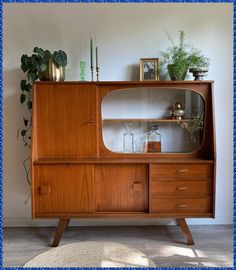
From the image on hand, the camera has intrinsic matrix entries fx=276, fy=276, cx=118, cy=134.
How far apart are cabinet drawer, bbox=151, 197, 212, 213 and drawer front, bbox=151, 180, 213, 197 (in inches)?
1.8

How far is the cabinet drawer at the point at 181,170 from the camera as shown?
206cm

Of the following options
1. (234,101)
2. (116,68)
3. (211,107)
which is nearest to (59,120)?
(116,68)

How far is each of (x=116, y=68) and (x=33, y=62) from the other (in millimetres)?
709

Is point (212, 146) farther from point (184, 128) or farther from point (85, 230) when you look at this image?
point (85, 230)

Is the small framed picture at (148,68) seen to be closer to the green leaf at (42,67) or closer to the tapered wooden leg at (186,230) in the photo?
the green leaf at (42,67)

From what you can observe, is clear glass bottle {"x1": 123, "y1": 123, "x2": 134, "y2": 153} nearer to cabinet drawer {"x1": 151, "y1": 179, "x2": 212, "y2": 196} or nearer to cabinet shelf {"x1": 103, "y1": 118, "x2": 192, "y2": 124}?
cabinet shelf {"x1": 103, "y1": 118, "x2": 192, "y2": 124}

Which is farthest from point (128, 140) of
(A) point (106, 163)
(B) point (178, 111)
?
(B) point (178, 111)

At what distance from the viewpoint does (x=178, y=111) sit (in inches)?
88.5

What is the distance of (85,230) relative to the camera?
8.08 ft

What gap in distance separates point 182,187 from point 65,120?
1.02 metres

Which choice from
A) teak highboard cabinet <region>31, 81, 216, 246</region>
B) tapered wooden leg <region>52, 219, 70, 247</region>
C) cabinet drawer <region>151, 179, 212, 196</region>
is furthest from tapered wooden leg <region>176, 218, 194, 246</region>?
tapered wooden leg <region>52, 219, 70, 247</region>

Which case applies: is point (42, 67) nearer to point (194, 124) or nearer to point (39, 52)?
point (39, 52)

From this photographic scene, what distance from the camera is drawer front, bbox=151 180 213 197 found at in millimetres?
2062

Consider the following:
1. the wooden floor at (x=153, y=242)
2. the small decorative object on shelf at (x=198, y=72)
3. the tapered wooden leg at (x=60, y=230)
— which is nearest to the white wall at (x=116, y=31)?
the small decorative object on shelf at (x=198, y=72)
